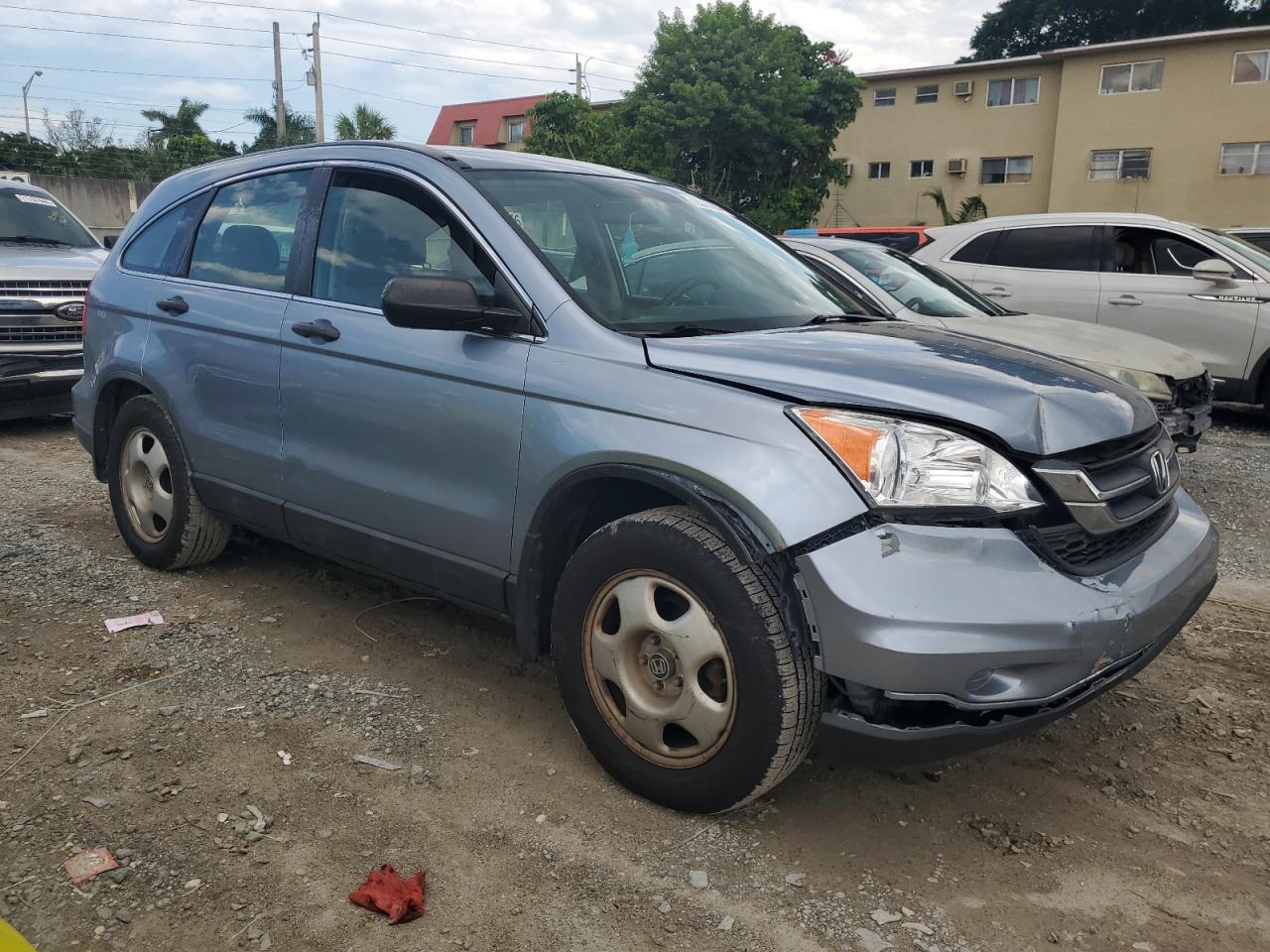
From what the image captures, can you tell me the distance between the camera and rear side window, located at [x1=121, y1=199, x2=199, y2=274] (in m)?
4.36

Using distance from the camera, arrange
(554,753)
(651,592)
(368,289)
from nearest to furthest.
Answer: (651,592), (554,753), (368,289)

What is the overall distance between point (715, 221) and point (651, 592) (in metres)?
1.78

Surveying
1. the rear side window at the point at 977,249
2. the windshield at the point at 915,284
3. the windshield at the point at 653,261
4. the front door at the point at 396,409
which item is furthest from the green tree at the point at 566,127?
the front door at the point at 396,409

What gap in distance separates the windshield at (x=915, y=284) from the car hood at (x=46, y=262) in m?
5.38

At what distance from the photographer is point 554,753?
308 cm

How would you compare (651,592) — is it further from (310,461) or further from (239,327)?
(239,327)

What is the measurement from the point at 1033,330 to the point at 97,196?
29624mm

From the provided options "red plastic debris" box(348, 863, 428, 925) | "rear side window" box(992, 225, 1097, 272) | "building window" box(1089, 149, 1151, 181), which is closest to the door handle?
"red plastic debris" box(348, 863, 428, 925)

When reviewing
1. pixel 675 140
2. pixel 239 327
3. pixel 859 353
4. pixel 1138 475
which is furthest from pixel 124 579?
pixel 675 140

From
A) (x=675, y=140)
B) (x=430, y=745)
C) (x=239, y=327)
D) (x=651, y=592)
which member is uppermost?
(x=675, y=140)

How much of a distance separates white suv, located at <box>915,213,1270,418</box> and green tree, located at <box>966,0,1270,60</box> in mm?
38988

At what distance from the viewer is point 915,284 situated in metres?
6.72

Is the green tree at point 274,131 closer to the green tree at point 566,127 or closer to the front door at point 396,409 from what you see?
the green tree at point 566,127

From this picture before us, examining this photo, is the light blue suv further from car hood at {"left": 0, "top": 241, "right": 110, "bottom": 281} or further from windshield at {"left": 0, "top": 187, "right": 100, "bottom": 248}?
windshield at {"left": 0, "top": 187, "right": 100, "bottom": 248}
